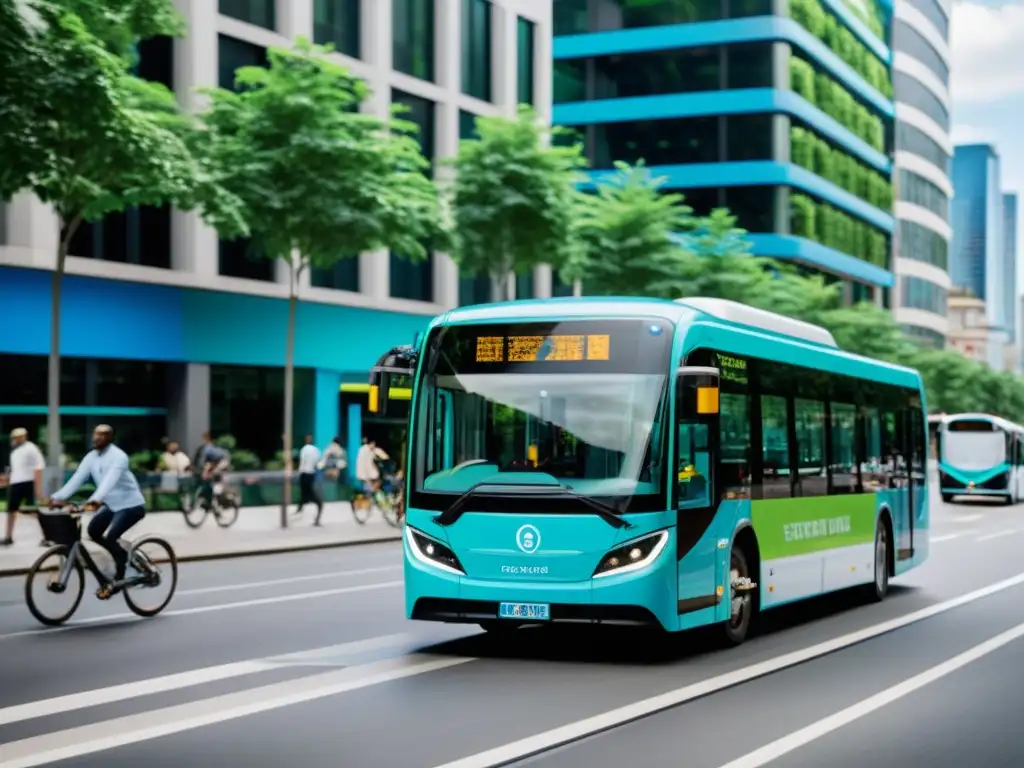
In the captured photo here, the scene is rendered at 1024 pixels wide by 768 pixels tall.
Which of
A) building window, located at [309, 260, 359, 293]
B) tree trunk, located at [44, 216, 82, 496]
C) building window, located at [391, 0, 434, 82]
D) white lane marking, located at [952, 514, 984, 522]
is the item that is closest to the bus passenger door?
tree trunk, located at [44, 216, 82, 496]

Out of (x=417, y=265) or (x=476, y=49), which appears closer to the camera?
(x=417, y=265)

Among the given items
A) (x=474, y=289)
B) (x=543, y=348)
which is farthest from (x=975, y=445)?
(x=543, y=348)

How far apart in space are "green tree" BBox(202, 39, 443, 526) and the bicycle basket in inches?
607

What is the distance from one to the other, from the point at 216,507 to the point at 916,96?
269 feet

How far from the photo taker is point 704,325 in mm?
12633

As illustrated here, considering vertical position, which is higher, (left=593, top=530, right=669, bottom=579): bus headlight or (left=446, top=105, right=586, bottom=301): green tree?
(left=446, top=105, right=586, bottom=301): green tree

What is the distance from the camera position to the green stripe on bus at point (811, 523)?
13891 millimetres

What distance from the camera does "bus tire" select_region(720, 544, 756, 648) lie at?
42.8 ft

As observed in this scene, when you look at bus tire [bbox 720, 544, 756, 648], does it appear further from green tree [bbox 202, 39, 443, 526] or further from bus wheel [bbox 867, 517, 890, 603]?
green tree [bbox 202, 39, 443, 526]

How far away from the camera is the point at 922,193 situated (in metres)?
108

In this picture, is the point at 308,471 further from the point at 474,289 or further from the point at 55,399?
the point at 474,289

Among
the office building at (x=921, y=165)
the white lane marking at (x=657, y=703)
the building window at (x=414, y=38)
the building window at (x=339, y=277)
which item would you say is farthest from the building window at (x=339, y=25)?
the office building at (x=921, y=165)

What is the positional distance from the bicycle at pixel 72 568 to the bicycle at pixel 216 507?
15.8 m

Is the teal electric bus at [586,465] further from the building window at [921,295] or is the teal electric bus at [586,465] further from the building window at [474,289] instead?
the building window at [921,295]
